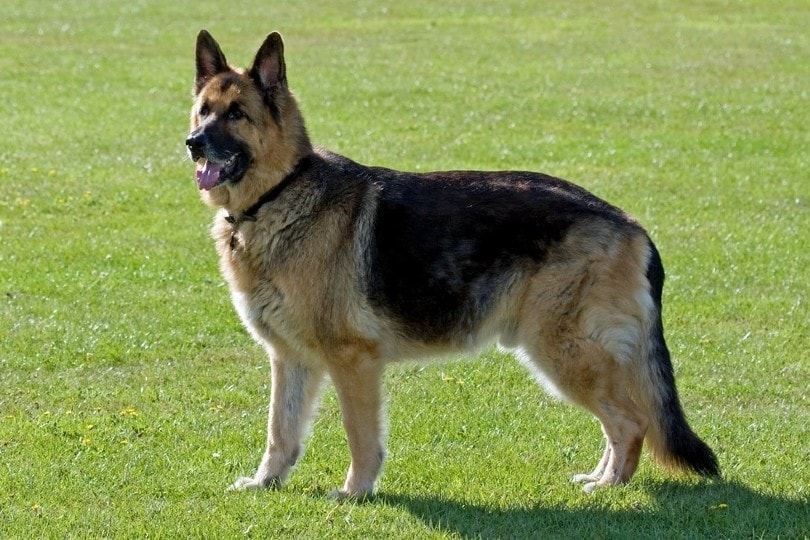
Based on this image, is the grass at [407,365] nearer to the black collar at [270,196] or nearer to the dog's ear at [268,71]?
the black collar at [270,196]

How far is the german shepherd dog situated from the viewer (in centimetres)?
638

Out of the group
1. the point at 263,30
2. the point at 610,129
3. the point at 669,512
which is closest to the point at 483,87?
the point at 610,129

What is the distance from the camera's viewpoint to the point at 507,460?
22.7 feet

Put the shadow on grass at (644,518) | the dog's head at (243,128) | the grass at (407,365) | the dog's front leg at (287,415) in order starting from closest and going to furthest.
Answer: the shadow on grass at (644,518) < the grass at (407,365) < the dog's head at (243,128) < the dog's front leg at (287,415)

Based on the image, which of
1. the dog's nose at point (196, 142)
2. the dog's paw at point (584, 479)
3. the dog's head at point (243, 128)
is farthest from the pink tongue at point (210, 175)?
the dog's paw at point (584, 479)

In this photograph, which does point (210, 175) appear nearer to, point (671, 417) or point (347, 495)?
point (347, 495)

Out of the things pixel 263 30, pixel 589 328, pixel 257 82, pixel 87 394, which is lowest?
pixel 263 30

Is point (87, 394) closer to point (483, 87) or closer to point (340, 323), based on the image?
point (340, 323)

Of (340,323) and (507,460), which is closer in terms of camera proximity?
(340,323)

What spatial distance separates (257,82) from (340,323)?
1.37 meters

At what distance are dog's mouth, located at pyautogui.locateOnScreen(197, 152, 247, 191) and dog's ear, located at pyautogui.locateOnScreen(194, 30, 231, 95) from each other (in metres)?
0.52

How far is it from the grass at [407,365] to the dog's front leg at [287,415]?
15 centimetres

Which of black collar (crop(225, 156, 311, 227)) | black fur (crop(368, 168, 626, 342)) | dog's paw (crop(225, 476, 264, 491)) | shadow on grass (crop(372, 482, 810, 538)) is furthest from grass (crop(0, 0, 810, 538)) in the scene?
black collar (crop(225, 156, 311, 227))

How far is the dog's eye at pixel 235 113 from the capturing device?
648 centimetres
